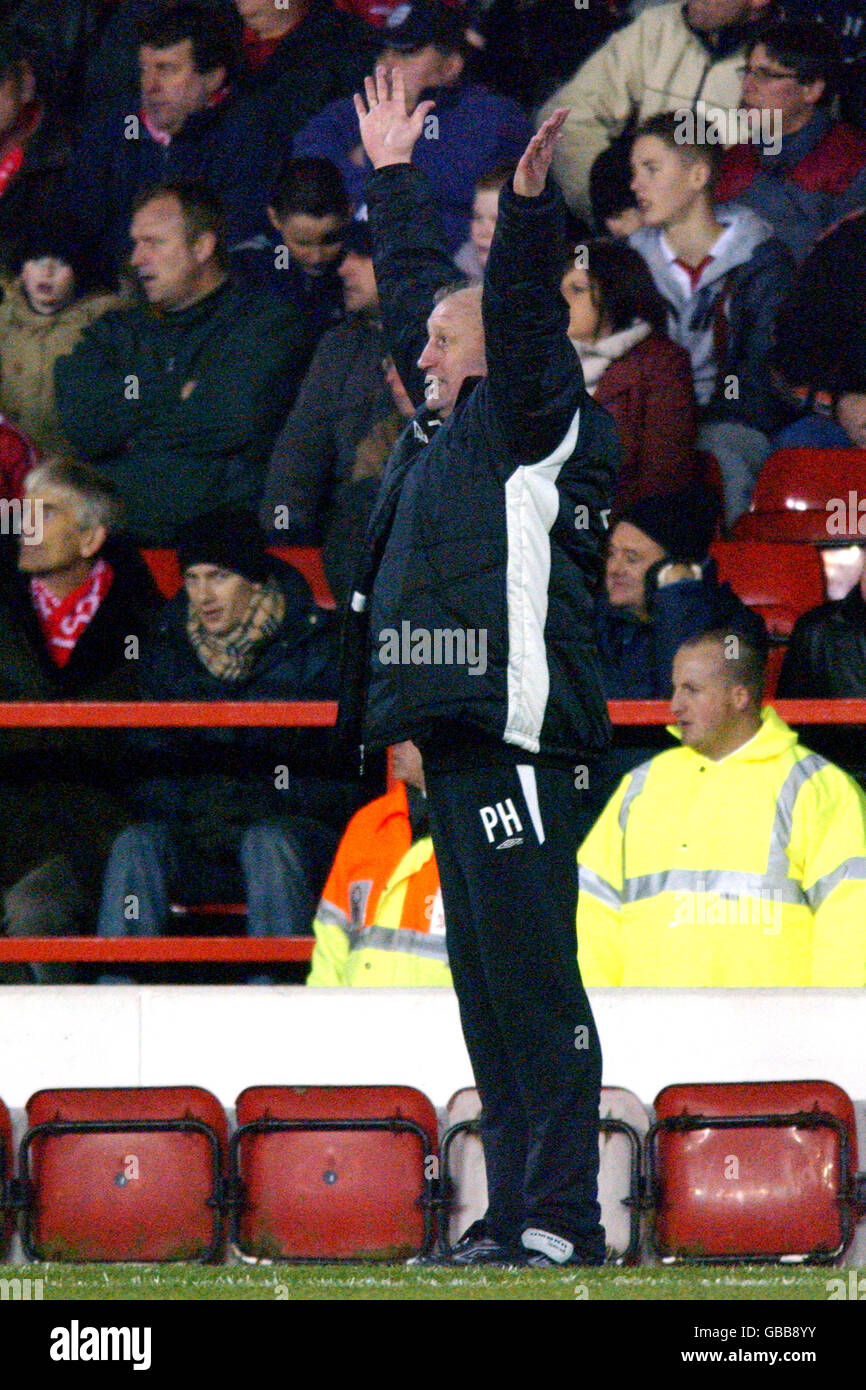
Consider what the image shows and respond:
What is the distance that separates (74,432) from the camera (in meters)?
7.15

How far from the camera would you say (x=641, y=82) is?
292 inches

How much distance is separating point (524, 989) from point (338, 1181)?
1.52 m

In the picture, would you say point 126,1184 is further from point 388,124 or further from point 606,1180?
point 388,124

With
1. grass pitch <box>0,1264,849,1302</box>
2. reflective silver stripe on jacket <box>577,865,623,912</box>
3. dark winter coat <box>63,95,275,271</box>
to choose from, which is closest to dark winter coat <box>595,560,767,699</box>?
reflective silver stripe on jacket <box>577,865,623,912</box>

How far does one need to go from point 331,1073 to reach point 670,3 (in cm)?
388

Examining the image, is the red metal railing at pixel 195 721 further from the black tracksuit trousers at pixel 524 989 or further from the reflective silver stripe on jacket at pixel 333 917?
the black tracksuit trousers at pixel 524 989

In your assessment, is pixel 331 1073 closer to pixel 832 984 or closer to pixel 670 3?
pixel 832 984

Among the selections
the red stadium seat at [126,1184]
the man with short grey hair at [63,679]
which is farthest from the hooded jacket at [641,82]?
the red stadium seat at [126,1184]

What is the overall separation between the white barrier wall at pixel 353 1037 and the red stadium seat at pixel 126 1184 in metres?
0.43

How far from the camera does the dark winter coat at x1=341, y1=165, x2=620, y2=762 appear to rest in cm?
339

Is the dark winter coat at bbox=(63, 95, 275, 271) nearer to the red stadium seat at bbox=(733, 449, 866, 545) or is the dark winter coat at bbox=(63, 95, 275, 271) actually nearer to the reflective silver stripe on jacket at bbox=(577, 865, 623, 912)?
the red stadium seat at bbox=(733, 449, 866, 545)

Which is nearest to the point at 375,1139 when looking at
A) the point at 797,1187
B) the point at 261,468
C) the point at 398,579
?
the point at 797,1187

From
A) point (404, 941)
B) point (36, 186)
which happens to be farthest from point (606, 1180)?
point (36, 186)

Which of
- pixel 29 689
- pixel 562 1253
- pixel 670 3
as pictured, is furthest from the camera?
pixel 670 3
